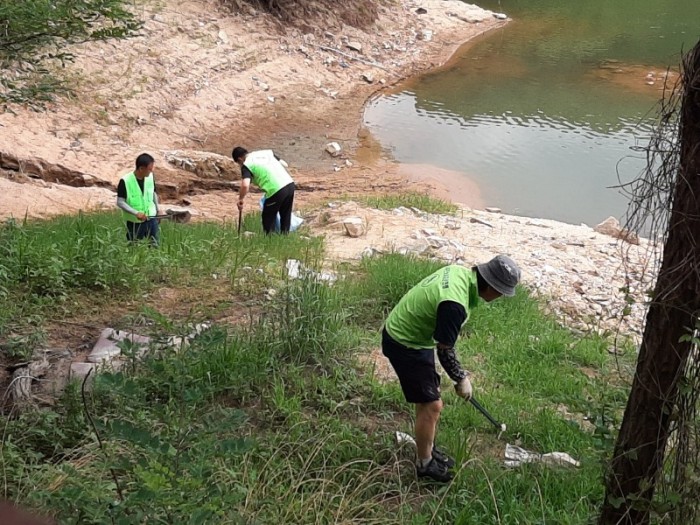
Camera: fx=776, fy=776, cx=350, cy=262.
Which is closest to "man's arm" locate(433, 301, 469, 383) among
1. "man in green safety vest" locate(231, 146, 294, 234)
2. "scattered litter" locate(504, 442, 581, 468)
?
"scattered litter" locate(504, 442, 581, 468)

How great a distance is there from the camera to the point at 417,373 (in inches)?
183

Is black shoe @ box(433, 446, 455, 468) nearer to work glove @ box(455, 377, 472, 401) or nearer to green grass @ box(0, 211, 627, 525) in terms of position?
green grass @ box(0, 211, 627, 525)

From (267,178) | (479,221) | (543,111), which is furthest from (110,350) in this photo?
(543,111)

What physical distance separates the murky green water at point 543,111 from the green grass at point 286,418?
5.94 metres

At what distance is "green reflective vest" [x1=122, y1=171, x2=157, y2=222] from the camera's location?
7.64 metres

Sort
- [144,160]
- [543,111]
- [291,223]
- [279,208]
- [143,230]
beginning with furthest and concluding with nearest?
[543,111] → [291,223] → [279,208] → [143,230] → [144,160]

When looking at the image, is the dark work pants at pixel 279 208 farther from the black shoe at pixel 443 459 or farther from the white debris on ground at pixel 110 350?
the black shoe at pixel 443 459

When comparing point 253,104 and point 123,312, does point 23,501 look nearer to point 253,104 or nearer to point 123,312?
point 123,312

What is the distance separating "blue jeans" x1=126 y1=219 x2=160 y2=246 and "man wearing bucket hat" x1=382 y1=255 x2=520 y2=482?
3.80m

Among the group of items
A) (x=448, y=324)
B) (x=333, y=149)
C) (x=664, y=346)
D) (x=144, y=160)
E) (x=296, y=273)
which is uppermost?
(x=664, y=346)

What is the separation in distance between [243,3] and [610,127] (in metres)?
9.22

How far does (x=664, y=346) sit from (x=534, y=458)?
1.67 meters

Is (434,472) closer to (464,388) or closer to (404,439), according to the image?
(404,439)

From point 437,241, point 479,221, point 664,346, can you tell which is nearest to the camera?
point 664,346
